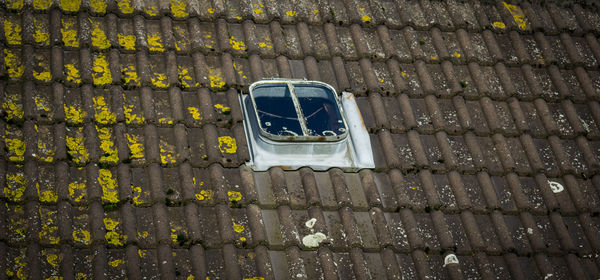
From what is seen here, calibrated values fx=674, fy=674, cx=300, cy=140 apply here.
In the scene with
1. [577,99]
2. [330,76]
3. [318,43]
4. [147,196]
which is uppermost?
[318,43]

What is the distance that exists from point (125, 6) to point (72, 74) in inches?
30.2

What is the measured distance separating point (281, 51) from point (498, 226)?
Answer: 6.44 ft

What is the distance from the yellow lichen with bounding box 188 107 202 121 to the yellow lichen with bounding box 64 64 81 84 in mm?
745

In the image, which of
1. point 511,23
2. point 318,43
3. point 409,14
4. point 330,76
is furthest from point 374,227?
point 511,23

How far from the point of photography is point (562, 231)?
450cm

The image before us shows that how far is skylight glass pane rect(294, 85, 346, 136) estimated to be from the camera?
447cm

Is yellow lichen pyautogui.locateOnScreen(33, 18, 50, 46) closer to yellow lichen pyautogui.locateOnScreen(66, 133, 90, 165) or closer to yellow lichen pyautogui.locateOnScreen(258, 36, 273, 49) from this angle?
yellow lichen pyautogui.locateOnScreen(66, 133, 90, 165)

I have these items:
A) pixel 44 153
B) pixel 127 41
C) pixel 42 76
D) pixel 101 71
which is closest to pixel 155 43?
pixel 127 41

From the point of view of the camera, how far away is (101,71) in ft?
14.7

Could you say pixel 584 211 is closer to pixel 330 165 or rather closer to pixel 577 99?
pixel 577 99

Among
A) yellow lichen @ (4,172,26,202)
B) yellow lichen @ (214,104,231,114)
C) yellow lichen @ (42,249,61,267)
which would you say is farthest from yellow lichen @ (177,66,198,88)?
yellow lichen @ (42,249,61,267)

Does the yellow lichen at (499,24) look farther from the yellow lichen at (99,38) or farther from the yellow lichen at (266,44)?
the yellow lichen at (99,38)

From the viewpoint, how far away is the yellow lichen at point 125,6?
4.88 metres

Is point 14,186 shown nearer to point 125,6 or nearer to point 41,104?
point 41,104
